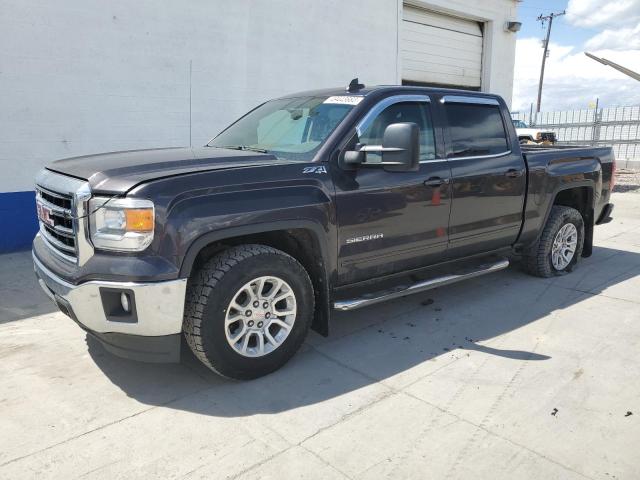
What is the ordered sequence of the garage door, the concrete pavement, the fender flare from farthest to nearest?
the garage door, the fender flare, the concrete pavement

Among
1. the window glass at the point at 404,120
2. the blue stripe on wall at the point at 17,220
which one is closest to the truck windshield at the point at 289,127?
the window glass at the point at 404,120

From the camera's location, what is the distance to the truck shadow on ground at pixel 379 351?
3.20 m

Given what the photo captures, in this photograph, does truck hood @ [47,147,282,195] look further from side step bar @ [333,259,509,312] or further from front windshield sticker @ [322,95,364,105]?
side step bar @ [333,259,509,312]

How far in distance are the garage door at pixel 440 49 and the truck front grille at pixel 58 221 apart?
980 cm

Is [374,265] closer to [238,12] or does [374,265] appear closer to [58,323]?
[58,323]

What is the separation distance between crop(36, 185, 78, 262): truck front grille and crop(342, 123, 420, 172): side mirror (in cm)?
182

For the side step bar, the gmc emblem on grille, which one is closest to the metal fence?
the side step bar

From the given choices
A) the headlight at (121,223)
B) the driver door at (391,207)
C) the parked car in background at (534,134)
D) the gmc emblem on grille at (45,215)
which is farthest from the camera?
the parked car in background at (534,134)

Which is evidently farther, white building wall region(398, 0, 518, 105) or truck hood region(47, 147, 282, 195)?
white building wall region(398, 0, 518, 105)

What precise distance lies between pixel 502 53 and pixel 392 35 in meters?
4.71

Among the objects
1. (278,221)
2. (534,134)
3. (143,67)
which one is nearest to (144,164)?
(278,221)

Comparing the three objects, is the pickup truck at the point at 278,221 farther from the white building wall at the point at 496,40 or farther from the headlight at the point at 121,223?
the white building wall at the point at 496,40

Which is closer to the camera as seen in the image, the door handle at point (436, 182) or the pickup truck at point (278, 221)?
the pickup truck at point (278, 221)

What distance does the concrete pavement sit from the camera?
2.56 m
